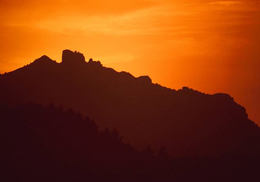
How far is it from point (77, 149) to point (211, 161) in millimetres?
40243

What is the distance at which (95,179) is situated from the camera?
11219 cm

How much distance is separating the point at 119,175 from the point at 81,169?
9099 millimetres

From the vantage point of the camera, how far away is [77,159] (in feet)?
394

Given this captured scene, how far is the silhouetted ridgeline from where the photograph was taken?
11112cm

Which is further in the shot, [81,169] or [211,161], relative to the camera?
[211,161]

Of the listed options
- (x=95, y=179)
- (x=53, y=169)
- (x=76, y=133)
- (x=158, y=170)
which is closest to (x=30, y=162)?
(x=53, y=169)

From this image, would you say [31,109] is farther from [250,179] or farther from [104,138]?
[250,179]

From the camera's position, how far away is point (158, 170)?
417 ft

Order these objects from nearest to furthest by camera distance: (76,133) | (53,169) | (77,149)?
1. (53,169)
2. (77,149)
3. (76,133)

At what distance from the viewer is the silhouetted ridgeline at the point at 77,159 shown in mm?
111125

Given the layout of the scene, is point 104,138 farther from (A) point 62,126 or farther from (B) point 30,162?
(B) point 30,162

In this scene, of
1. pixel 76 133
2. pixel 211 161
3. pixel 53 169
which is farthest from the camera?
pixel 211 161

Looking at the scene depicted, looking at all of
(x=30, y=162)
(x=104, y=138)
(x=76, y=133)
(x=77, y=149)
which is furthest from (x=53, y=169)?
(x=104, y=138)

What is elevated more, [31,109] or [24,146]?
[31,109]
